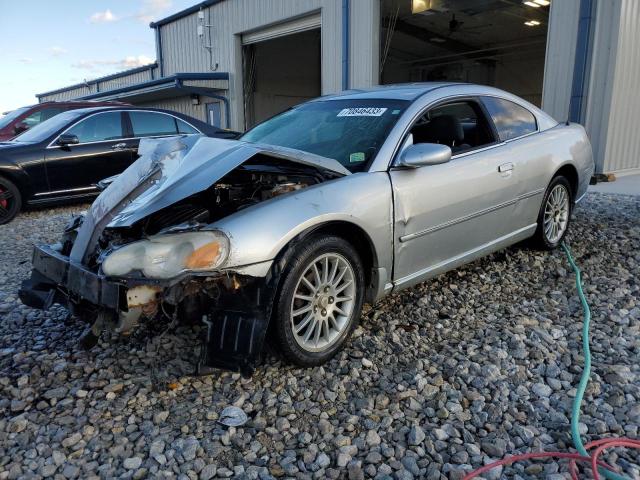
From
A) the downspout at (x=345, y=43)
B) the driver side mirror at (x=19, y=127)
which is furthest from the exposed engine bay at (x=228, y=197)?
the downspout at (x=345, y=43)

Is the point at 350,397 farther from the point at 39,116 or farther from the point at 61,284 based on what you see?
the point at 39,116

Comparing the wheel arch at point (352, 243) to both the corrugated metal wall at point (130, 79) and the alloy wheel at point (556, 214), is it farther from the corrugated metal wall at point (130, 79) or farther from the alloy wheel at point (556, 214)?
the corrugated metal wall at point (130, 79)

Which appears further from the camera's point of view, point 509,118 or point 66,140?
point 66,140

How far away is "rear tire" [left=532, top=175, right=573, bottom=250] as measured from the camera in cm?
450

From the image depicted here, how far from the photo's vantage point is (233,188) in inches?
117

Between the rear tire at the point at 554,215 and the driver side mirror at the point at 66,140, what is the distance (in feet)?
20.3

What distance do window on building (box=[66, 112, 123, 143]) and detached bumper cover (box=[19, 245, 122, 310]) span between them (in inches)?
203

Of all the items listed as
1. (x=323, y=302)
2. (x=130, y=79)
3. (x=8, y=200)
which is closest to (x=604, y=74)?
(x=323, y=302)

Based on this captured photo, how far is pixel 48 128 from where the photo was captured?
294 inches

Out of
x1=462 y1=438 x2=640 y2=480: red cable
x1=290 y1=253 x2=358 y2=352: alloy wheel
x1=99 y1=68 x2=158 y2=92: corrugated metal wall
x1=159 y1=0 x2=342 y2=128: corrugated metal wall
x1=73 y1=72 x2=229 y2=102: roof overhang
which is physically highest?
x1=159 y1=0 x2=342 y2=128: corrugated metal wall

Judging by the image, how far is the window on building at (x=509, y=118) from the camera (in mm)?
4047

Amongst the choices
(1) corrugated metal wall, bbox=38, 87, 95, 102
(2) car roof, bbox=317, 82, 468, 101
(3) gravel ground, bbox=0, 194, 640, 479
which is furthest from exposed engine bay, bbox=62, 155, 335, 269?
(1) corrugated metal wall, bbox=38, 87, 95, 102

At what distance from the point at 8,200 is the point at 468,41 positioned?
19.1m

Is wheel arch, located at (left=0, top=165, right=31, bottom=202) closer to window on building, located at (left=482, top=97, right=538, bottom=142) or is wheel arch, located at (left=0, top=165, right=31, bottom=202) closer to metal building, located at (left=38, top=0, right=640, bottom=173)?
window on building, located at (left=482, top=97, right=538, bottom=142)
